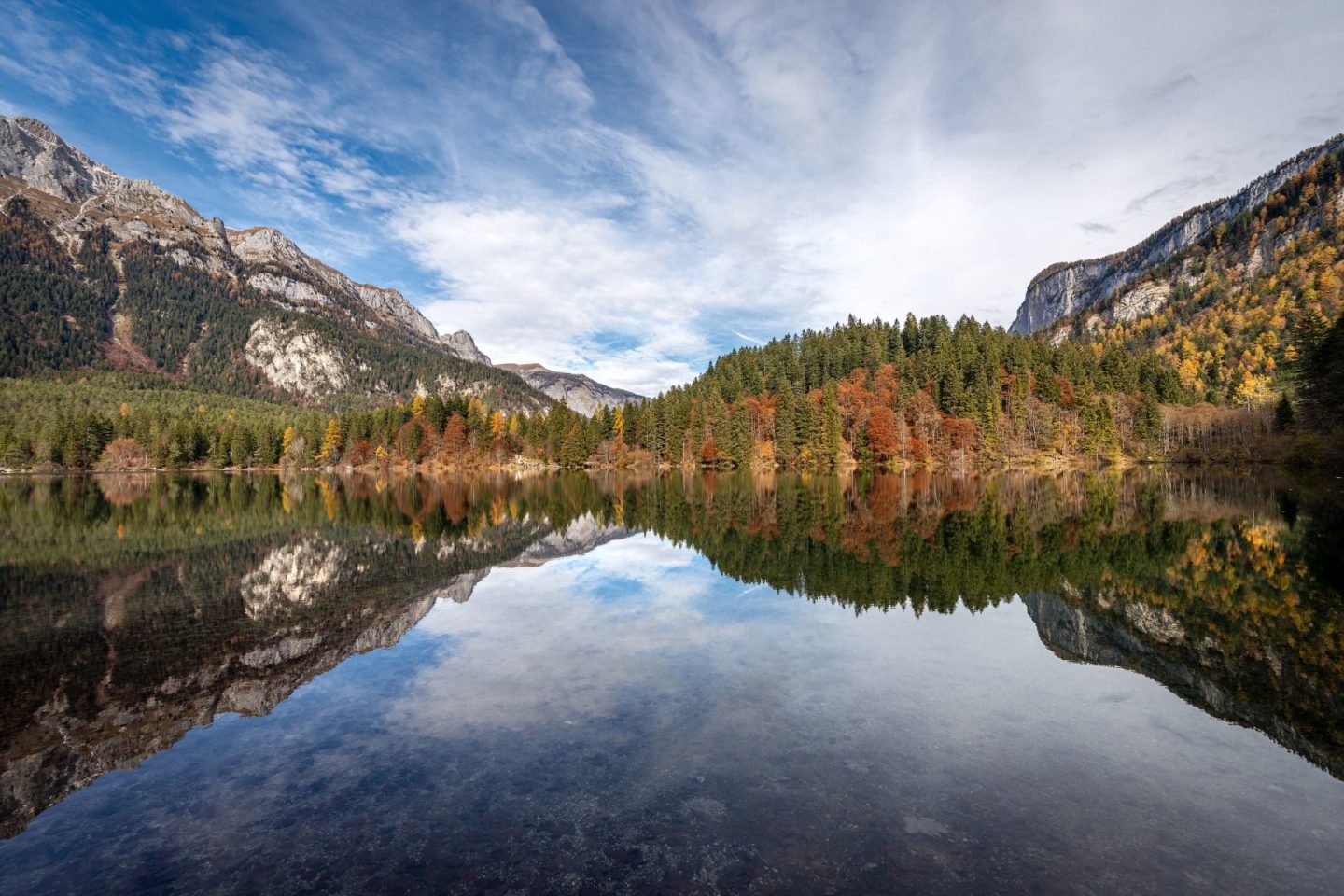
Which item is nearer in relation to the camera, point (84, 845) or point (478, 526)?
point (84, 845)

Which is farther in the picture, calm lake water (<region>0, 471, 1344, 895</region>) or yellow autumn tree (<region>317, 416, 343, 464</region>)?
yellow autumn tree (<region>317, 416, 343, 464</region>)

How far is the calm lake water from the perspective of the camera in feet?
19.8

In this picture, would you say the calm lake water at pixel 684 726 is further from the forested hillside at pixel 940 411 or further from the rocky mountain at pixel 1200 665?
the forested hillside at pixel 940 411

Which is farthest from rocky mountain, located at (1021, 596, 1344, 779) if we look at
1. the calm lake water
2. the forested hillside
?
the forested hillside

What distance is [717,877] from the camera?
573 centimetres

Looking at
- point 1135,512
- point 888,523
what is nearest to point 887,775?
point 888,523

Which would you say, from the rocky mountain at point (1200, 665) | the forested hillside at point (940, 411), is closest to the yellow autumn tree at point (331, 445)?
the forested hillside at point (940, 411)

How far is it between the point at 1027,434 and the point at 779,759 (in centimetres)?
10885

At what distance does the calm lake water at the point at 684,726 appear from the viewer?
6.04 m

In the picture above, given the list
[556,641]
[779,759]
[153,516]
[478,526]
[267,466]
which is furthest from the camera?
[267,466]

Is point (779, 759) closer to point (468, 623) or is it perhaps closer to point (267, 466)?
point (468, 623)

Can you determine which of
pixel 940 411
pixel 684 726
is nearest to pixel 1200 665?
pixel 684 726

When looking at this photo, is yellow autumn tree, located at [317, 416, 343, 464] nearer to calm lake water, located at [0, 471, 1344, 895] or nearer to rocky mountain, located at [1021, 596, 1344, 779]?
calm lake water, located at [0, 471, 1344, 895]

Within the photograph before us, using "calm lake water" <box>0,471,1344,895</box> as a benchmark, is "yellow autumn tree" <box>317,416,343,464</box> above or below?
above
